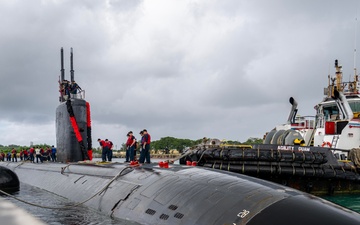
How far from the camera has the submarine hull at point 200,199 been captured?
4637mm

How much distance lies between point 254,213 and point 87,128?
11638 mm

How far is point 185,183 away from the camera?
6496 mm

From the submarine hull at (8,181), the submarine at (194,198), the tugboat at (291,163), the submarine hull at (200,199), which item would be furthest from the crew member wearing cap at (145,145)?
the submarine hull at (200,199)

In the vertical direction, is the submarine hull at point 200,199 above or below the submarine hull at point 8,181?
above

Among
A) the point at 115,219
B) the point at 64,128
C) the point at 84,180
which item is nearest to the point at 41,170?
the point at 64,128

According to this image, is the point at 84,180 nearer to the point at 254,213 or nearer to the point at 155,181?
the point at 155,181

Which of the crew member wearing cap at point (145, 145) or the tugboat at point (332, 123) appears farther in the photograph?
the tugboat at point (332, 123)

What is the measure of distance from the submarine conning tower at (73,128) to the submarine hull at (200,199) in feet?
18.3

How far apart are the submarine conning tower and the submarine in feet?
12.7

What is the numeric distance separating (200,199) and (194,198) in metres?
0.12

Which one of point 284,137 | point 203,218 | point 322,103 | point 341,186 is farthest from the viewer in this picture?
point 322,103

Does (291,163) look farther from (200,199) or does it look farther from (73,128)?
(200,199)

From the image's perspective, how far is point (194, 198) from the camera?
5.69 m

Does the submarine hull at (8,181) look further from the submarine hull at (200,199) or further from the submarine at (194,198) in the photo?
the submarine hull at (200,199)
